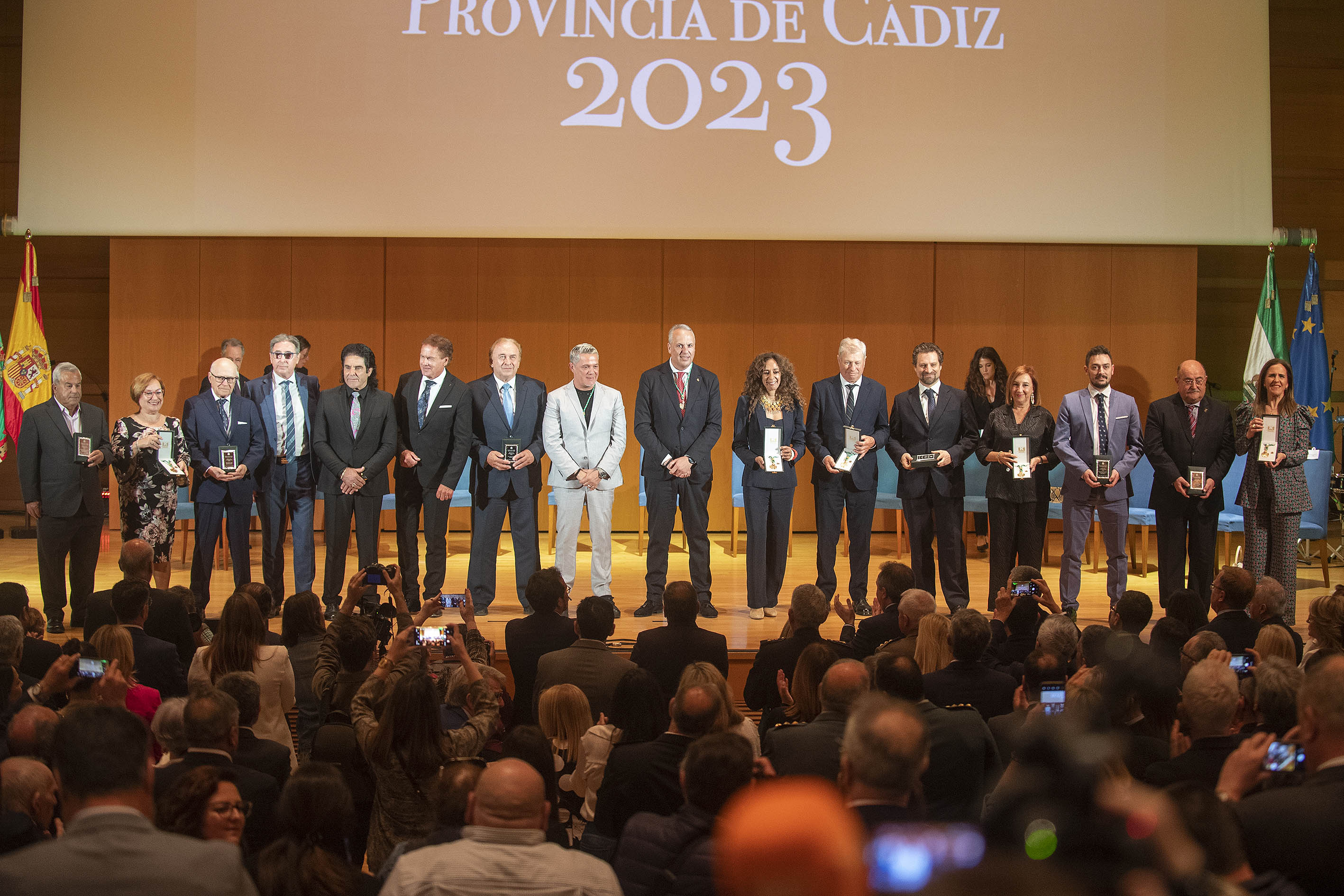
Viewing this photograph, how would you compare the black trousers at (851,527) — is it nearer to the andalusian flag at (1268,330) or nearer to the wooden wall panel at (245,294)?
the andalusian flag at (1268,330)

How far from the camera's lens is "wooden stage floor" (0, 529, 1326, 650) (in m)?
5.77

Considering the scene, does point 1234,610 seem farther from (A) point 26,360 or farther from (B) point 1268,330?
(A) point 26,360

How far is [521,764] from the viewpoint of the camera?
2.22 m

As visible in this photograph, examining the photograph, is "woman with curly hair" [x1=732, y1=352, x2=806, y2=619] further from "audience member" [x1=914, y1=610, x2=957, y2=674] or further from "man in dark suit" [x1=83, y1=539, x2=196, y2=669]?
"man in dark suit" [x1=83, y1=539, x2=196, y2=669]

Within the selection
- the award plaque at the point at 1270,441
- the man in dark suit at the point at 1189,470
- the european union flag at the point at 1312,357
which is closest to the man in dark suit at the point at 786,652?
the man in dark suit at the point at 1189,470

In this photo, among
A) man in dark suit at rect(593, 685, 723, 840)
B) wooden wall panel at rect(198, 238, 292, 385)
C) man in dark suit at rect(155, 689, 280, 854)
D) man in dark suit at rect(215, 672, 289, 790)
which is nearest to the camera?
man in dark suit at rect(155, 689, 280, 854)

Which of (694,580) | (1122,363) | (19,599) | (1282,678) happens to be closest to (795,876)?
(1282,678)

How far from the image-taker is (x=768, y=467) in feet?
19.3

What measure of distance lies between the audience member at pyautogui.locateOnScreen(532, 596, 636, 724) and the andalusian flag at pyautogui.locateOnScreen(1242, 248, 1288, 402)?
20.5 ft

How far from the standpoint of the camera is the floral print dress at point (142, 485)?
234 inches

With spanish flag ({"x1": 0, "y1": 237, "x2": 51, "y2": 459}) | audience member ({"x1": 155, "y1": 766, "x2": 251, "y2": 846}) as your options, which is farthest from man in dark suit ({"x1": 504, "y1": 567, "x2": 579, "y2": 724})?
spanish flag ({"x1": 0, "y1": 237, "x2": 51, "y2": 459})

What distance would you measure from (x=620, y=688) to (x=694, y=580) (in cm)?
288

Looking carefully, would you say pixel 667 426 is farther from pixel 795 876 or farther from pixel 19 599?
pixel 795 876

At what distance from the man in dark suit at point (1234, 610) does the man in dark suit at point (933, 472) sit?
5.73 feet
